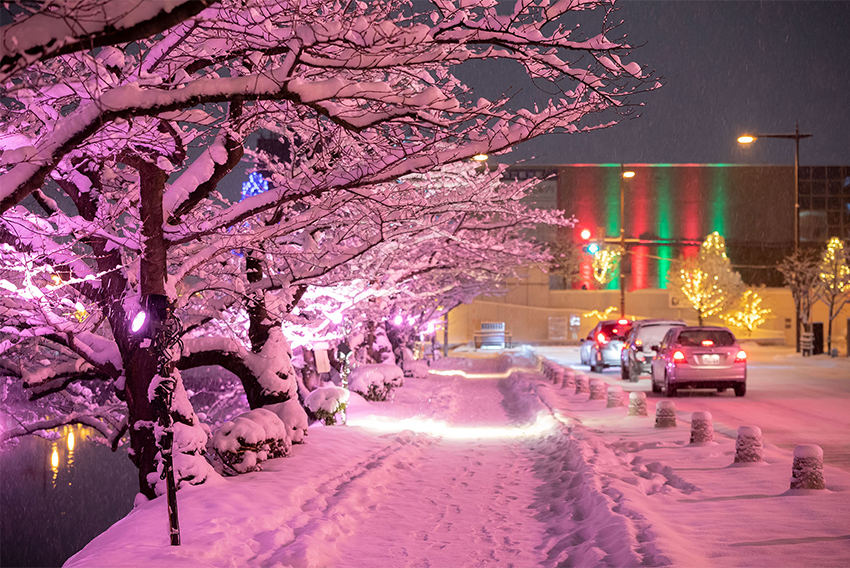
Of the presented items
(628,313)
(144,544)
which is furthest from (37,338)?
(628,313)

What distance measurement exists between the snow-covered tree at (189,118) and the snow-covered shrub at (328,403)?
317 cm

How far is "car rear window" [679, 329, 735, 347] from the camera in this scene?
767 inches

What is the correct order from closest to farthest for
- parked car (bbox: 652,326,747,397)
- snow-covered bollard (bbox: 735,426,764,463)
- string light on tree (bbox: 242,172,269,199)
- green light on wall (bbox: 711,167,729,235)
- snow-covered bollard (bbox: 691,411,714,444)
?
snow-covered bollard (bbox: 735,426,764,463) → snow-covered bollard (bbox: 691,411,714,444) → parked car (bbox: 652,326,747,397) → string light on tree (bbox: 242,172,269,199) → green light on wall (bbox: 711,167,729,235)

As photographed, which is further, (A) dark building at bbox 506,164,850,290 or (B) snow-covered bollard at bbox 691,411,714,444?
(A) dark building at bbox 506,164,850,290

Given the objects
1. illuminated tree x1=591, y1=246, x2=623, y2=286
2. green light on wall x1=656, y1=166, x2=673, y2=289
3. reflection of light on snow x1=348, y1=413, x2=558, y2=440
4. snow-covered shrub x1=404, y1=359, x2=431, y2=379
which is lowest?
snow-covered shrub x1=404, y1=359, x2=431, y2=379

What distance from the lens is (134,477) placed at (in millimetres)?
23469

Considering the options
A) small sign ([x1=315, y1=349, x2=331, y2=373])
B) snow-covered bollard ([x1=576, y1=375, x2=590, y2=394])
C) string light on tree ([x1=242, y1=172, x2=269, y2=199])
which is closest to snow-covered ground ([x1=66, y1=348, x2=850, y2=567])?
small sign ([x1=315, y1=349, x2=331, y2=373])

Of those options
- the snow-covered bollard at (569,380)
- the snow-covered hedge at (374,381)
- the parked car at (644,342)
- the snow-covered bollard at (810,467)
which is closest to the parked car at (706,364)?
the snow-covered bollard at (569,380)

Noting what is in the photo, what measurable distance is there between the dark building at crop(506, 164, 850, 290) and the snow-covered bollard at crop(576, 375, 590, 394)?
194 ft

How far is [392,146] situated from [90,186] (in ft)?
15.1

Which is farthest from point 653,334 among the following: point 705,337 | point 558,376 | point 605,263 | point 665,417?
point 605,263

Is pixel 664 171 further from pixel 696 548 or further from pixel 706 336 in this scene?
pixel 696 548

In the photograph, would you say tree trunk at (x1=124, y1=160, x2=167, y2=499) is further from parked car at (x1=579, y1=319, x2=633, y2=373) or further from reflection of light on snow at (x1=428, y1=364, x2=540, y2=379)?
parked car at (x1=579, y1=319, x2=633, y2=373)

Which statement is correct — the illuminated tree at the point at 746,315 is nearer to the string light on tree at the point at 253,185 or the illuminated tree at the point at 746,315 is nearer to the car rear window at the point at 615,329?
the car rear window at the point at 615,329
